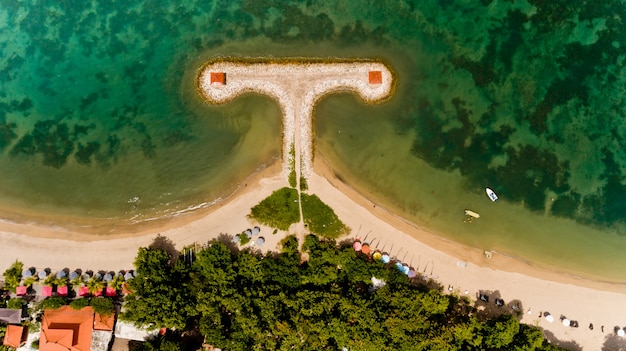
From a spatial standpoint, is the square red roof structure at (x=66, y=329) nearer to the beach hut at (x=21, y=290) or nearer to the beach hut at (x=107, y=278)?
the beach hut at (x=107, y=278)

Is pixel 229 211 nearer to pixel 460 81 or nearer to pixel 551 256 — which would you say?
pixel 460 81

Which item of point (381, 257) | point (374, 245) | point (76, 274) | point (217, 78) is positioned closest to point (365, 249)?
point (374, 245)

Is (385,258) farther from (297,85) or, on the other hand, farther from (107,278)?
(107,278)

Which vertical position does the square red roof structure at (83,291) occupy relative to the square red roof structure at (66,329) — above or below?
above

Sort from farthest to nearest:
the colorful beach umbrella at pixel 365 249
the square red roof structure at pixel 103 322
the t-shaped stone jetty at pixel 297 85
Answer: the t-shaped stone jetty at pixel 297 85 < the colorful beach umbrella at pixel 365 249 < the square red roof structure at pixel 103 322

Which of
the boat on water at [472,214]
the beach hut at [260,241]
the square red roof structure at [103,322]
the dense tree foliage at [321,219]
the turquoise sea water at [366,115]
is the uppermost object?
the turquoise sea water at [366,115]

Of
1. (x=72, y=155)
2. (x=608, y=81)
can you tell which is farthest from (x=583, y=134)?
(x=72, y=155)

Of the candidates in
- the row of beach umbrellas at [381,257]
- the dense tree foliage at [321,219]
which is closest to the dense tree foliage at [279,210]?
the dense tree foliage at [321,219]
